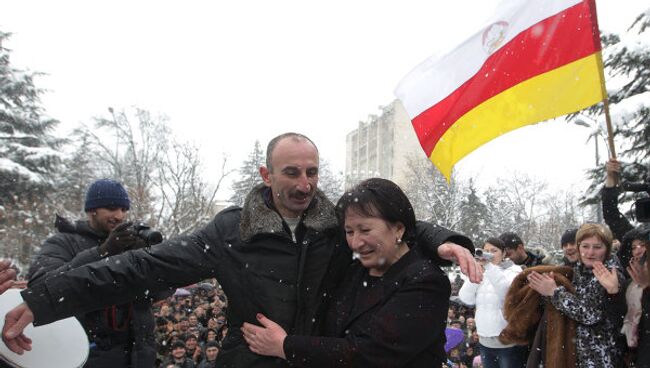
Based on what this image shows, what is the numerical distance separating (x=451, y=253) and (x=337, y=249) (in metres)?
0.59

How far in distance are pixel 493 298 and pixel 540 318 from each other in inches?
41.5

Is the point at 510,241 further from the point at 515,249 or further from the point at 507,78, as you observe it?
the point at 507,78

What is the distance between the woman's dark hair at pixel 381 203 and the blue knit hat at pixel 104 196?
210cm

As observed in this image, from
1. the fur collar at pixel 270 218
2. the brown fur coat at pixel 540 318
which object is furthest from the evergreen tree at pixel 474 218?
the fur collar at pixel 270 218

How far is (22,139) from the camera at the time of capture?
2439 centimetres

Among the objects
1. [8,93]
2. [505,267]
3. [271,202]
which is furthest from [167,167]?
[271,202]

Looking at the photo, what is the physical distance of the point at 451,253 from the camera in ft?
7.84

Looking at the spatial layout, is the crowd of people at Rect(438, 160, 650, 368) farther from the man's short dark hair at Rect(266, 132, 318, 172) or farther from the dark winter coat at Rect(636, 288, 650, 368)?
the man's short dark hair at Rect(266, 132, 318, 172)

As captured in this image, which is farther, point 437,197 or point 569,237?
point 437,197

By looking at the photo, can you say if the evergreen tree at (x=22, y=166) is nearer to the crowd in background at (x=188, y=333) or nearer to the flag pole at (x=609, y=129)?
the crowd in background at (x=188, y=333)

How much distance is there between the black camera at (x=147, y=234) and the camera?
319 cm

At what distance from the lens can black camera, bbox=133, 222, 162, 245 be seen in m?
3.19

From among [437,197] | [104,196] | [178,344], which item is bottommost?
[178,344]

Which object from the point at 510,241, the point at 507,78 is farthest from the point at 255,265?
the point at 510,241
